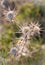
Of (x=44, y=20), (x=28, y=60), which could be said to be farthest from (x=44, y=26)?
(x=28, y=60)

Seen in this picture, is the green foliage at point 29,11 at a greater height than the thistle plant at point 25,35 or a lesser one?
lesser

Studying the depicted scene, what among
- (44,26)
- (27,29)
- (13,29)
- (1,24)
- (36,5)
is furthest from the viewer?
(36,5)

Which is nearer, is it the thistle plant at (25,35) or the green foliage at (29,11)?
the thistle plant at (25,35)

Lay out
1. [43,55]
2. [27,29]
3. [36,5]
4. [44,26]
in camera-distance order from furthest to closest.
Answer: [36,5] < [44,26] < [43,55] < [27,29]

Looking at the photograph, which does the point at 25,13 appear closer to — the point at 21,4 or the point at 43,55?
the point at 21,4

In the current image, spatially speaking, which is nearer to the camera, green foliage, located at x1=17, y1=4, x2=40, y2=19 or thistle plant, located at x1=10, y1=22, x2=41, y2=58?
thistle plant, located at x1=10, y1=22, x2=41, y2=58

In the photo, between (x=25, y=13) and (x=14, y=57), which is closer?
(x=14, y=57)

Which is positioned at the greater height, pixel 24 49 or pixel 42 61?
pixel 24 49

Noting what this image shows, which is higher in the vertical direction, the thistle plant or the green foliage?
the thistle plant

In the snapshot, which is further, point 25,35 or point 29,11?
point 29,11

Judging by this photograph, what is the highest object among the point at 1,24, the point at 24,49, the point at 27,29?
the point at 27,29

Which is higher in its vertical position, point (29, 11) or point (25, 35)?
point (25, 35)
